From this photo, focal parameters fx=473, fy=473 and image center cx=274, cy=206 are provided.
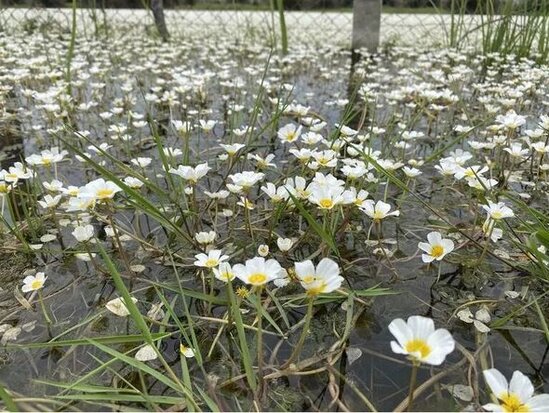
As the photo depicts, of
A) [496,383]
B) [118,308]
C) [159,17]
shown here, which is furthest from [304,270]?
[159,17]

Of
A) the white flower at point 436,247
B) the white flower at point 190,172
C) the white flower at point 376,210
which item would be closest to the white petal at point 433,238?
the white flower at point 436,247

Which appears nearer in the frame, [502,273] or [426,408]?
[426,408]

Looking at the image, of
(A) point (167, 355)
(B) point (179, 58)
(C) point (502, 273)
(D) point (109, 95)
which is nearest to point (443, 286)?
(C) point (502, 273)

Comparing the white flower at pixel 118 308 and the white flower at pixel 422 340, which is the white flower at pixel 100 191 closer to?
the white flower at pixel 118 308

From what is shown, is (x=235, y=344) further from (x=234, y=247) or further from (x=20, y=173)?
(x=20, y=173)

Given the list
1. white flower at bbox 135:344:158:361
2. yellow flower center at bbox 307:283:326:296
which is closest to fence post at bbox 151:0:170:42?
white flower at bbox 135:344:158:361

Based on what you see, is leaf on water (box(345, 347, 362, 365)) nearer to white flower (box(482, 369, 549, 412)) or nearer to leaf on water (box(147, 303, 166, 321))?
white flower (box(482, 369, 549, 412))
